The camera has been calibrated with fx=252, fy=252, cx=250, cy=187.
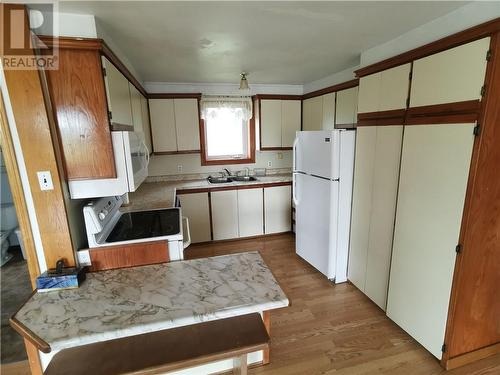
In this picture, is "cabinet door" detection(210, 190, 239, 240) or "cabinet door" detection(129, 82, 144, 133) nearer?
"cabinet door" detection(129, 82, 144, 133)

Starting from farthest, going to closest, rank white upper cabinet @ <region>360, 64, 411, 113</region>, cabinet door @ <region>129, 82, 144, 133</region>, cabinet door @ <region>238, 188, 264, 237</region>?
cabinet door @ <region>238, 188, 264, 237</region>, cabinet door @ <region>129, 82, 144, 133</region>, white upper cabinet @ <region>360, 64, 411, 113</region>

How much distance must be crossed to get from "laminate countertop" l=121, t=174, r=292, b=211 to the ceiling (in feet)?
4.77

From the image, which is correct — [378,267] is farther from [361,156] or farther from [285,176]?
[285,176]

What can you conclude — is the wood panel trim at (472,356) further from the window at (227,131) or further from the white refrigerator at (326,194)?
the window at (227,131)

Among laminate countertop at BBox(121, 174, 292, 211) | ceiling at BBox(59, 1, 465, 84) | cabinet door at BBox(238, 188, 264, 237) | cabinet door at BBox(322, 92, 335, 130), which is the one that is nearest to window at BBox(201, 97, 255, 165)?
laminate countertop at BBox(121, 174, 292, 211)

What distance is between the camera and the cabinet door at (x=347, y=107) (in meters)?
2.75

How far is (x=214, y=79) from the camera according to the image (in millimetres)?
3514

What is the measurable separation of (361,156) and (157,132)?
269 cm

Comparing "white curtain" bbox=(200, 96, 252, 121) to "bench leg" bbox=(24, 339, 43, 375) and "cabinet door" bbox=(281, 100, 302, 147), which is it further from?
"bench leg" bbox=(24, 339, 43, 375)

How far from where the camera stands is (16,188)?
139 cm

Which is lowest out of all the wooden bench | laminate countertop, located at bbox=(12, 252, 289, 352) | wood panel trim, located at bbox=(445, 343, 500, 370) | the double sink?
wood panel trim, located at bbox=(445, 343, 500, 370)

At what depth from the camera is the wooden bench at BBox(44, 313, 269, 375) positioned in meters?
1.19

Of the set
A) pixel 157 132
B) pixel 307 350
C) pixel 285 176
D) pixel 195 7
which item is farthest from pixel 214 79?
pixel 307 350
